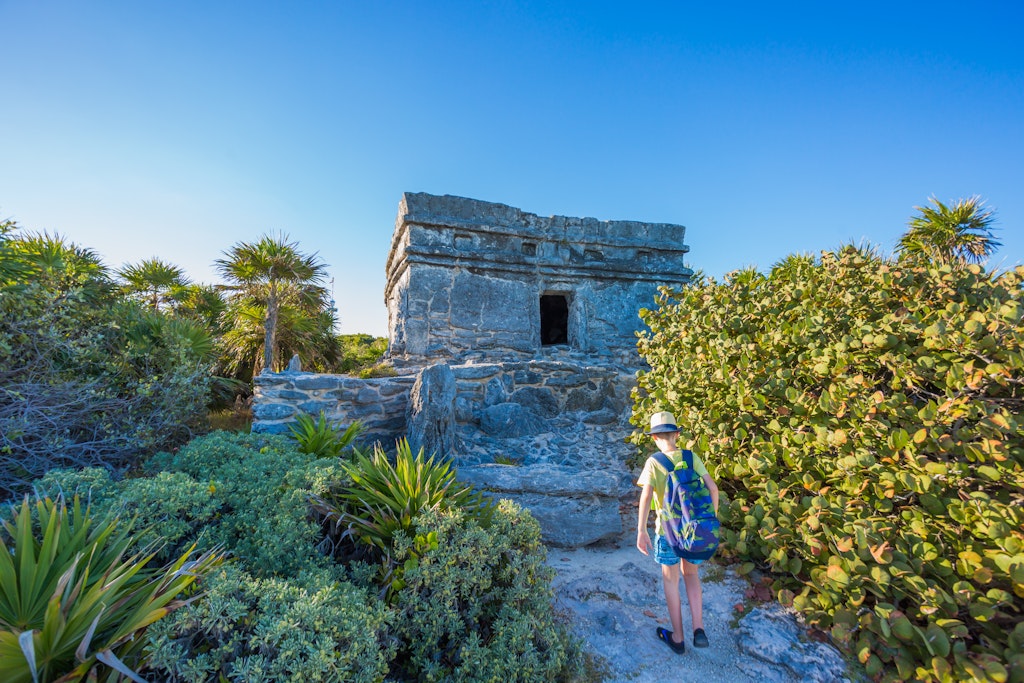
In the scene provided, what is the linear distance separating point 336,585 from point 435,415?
2.89 m

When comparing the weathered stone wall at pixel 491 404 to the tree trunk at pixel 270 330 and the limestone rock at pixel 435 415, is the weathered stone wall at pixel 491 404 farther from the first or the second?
the tree trunk at pixel 270 330

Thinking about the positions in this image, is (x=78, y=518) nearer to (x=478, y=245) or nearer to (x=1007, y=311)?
(x=1007, y=311)

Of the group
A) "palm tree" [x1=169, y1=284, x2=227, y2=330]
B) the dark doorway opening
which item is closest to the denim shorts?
the dark doorway opening

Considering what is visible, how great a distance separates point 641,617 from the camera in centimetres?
306

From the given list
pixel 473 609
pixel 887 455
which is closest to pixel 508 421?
pixel 473 609

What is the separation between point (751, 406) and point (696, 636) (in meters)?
1.61

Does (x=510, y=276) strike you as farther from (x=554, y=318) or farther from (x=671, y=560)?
(x=671, y=560)

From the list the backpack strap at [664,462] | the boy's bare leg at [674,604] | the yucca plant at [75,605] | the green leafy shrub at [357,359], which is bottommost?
the boy's bare leg at [674,604]

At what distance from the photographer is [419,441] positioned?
16.3 ft

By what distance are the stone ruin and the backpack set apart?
4.33 ft

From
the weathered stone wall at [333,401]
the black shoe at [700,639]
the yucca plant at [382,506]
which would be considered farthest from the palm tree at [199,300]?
the black shoe at [700,639]

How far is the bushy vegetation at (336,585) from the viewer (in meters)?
1.70

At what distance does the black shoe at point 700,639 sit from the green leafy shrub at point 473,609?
77 centimetres

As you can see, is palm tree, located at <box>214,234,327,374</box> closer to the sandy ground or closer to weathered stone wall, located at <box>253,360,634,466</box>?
weathered stone wall, located at <box>253,360,634,466</box>
